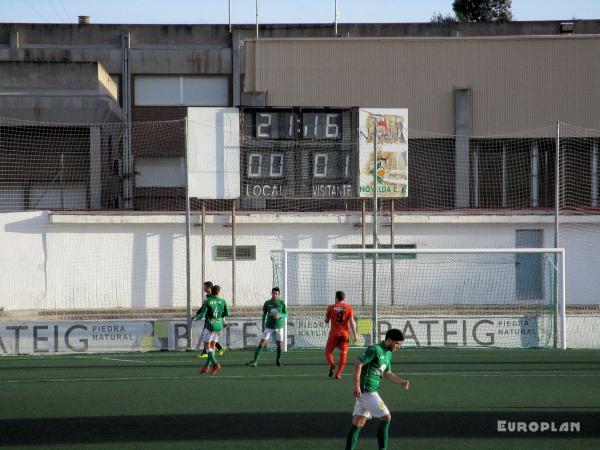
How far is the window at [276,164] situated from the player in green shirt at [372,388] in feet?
50.7

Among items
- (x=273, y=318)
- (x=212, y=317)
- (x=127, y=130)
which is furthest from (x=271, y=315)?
(x=127, y=130)

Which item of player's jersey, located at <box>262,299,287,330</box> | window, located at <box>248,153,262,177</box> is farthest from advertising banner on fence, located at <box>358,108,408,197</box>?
player's jersey, located at <box>262,299,287,330</box>

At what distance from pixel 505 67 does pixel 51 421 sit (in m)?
28.4

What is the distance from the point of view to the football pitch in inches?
444

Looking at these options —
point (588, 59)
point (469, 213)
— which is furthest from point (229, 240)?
point (588, 59)

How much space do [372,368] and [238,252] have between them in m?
19.8

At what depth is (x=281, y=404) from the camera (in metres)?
13.9

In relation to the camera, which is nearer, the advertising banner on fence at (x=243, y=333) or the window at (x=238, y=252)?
the advertising banner on fence at (x=243, y=333)

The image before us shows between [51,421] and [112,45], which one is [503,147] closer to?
[112,45]

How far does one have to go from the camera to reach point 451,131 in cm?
3741

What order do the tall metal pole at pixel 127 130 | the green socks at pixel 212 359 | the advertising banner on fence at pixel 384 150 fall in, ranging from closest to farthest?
the green socks at pixel 212 359 < the advertising banner on fence at pixel 384 150 < the tall metal pole at pixel 127 130

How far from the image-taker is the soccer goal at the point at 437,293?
75.8 feet

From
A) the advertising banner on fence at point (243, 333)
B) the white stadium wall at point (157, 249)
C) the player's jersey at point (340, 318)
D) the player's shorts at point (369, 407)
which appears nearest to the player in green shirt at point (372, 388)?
the player's shorts at point (369, 407)

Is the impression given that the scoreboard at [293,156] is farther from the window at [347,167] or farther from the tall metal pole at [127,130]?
the tall metal pole at [127,130]
